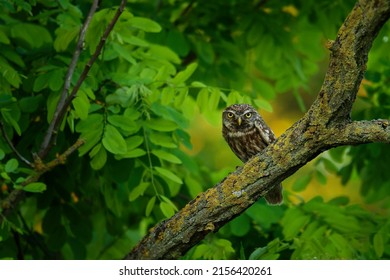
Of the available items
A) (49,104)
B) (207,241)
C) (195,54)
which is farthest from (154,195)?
(195,54)

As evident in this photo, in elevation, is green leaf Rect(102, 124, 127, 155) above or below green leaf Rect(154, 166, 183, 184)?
above

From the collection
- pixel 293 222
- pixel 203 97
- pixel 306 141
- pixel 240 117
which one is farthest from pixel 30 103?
pixel 293 222

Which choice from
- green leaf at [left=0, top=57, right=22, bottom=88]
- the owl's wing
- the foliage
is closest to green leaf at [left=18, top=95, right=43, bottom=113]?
the foliage

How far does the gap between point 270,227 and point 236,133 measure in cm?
88

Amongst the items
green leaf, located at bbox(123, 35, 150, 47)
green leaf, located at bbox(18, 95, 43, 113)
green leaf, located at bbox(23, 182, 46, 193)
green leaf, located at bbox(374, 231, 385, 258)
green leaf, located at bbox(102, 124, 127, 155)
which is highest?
green leaf, located at bbox(123, 35, 150, 47)

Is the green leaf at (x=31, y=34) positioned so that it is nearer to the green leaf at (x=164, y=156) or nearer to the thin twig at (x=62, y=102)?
the thin twig at (x=62, y=102)

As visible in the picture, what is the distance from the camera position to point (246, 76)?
611 cm

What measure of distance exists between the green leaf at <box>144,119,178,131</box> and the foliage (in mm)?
11

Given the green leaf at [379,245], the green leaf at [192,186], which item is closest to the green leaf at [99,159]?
the green leaf at [192,186]

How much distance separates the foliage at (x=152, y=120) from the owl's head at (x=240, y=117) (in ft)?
0.48

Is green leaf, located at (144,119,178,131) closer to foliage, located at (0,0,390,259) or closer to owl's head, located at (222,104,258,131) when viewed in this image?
foliage, located at (0,0,390,259)

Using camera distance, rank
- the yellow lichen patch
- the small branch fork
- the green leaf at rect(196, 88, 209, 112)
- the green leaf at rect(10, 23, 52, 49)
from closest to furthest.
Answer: the yellow lichen patch
the small branch fork
the green leaf at rect(196, 88, 209, 112)
the green leaf at rect(10, 23, 52, 49)

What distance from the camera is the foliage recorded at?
14.1 feet

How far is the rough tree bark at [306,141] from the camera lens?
322 cm
